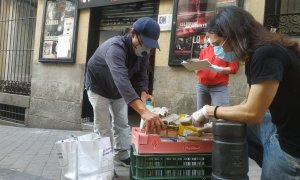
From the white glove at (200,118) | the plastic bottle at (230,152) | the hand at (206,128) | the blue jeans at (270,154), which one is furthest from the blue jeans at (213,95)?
the plastic bottle at (230,152)

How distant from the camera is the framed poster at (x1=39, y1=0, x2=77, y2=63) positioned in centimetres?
825

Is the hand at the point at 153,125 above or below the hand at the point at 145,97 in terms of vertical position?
below

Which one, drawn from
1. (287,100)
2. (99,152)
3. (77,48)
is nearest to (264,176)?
(287,100)

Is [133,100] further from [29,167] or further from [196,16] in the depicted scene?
[196,16]

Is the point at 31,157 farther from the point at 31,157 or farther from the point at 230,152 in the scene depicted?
the point at 230,152

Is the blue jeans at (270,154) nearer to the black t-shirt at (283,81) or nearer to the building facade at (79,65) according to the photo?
the black t-shirt at (283,81)

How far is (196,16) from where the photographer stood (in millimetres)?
6266

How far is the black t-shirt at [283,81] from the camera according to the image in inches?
89.4

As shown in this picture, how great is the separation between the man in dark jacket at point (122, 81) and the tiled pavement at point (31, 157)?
1.81 feet

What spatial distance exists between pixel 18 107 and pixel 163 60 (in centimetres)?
480

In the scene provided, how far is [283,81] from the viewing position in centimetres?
233

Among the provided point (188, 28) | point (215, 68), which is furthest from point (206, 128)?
point (188, 28)

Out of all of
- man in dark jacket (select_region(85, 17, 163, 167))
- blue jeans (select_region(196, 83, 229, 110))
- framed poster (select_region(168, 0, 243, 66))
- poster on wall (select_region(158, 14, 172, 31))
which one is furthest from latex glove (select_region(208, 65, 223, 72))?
poster on wall (select_region(158, 14, 172, 31))

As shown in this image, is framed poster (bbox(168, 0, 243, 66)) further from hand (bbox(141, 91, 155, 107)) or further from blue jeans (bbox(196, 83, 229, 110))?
hand (bbox(141, 91, 155, 107))
